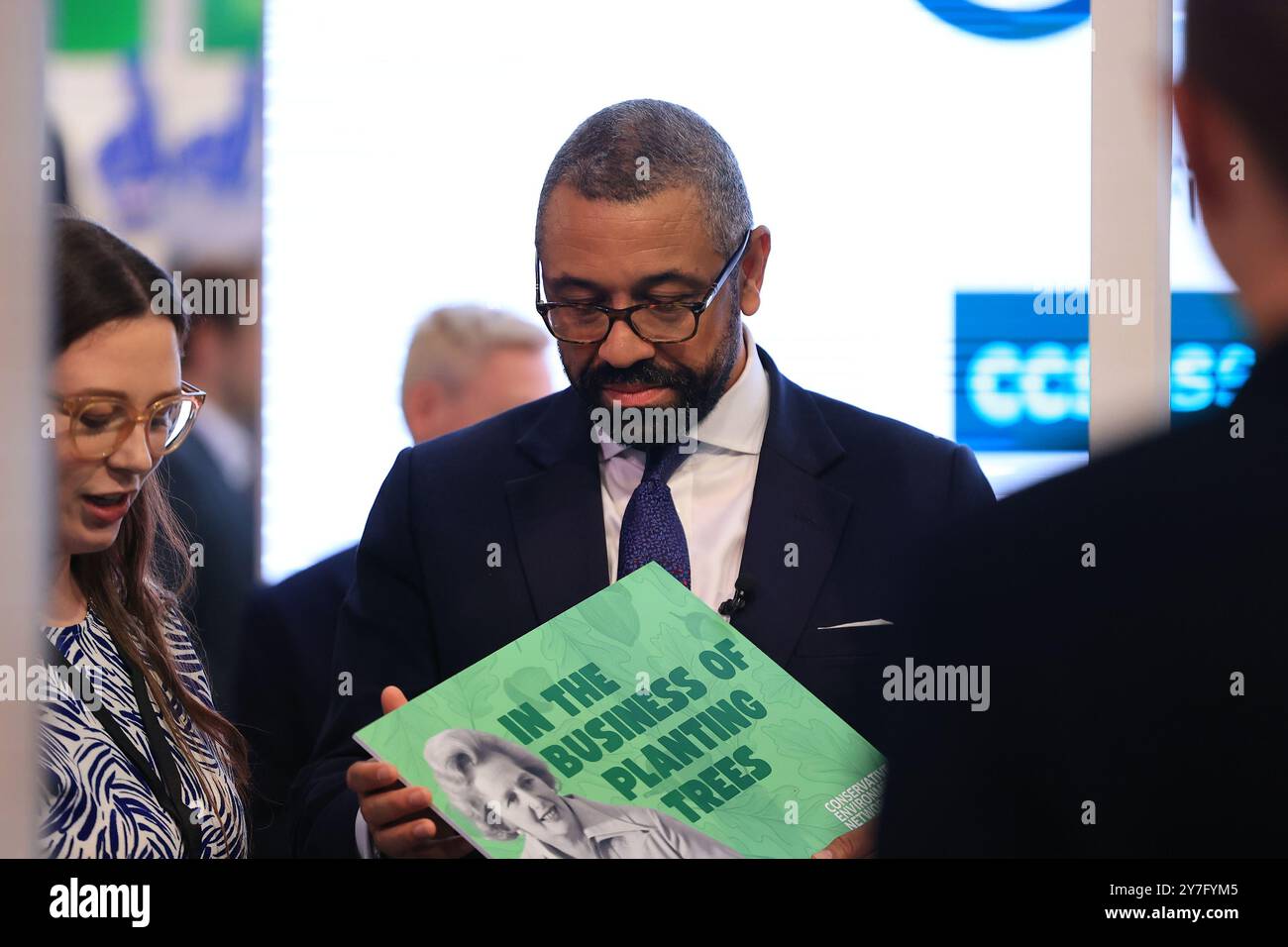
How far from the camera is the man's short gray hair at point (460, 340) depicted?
2.76 metres

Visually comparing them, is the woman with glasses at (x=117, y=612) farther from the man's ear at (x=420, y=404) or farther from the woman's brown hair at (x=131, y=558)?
the man's ear at (x=420, y=404)

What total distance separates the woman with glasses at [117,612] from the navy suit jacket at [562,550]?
0.24 m

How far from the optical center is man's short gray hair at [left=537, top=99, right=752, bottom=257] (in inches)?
94.5

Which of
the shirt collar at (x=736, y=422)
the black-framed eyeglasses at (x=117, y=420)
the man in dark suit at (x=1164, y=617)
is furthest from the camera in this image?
the shirt collar at (x=736, y=422)

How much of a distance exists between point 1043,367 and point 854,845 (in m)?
1.12

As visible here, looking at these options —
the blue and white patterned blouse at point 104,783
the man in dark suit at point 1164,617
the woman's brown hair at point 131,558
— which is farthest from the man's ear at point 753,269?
the man in dark suit at point 1164,617

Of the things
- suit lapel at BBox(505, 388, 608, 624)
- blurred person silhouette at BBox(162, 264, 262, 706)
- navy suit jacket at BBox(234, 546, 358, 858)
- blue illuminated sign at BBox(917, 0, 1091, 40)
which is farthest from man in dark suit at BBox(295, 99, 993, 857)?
blue illuminated sign at BBox(917, 0, 1091, 40)

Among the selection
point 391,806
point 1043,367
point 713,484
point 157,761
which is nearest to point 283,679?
point 157,761

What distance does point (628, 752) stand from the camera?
202cm

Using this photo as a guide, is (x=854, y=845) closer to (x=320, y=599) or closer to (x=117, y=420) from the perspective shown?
(x=320, y=599)

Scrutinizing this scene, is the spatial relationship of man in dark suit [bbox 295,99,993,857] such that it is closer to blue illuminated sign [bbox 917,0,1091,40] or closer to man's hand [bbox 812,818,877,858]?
man's hand [bbox 812,818,877,858]

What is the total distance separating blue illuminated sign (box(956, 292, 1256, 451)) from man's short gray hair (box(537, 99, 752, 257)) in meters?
0.56

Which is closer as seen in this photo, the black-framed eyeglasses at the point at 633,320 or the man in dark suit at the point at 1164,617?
the man in dark suit at the point at 1164,617
